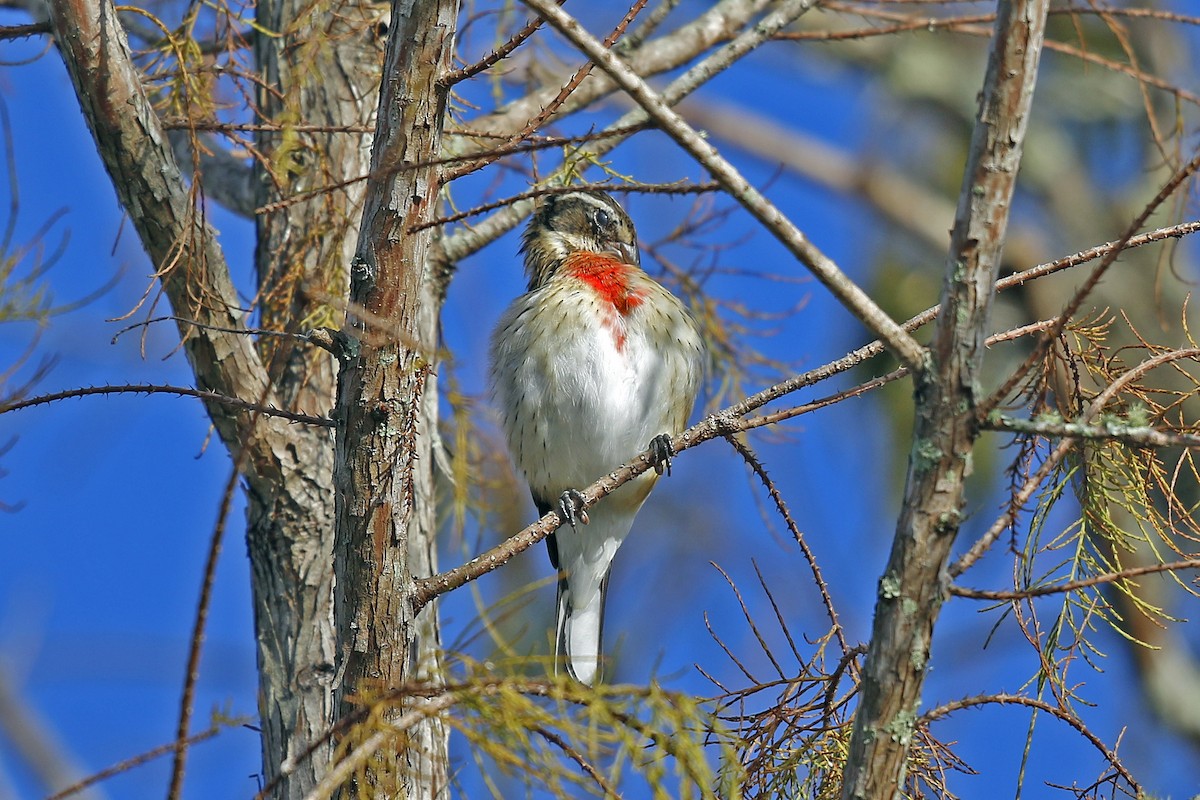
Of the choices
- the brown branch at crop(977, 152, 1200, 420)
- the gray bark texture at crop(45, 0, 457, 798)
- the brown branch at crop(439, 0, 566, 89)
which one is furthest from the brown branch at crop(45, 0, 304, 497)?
the brown branch at crop(977, 152, 1200, 420)

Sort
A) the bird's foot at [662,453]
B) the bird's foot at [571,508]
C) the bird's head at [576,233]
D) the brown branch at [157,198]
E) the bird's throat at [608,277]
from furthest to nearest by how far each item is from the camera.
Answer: the bird's head at [576,233]
the bird's throat at [608,277]
the bird's foot at [571,508]
the bird's foot at [662,453]
the brown branch at [157,198]

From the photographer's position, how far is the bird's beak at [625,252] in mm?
5441

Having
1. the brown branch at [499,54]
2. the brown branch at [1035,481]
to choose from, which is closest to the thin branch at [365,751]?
the brown branch at [1035,481]

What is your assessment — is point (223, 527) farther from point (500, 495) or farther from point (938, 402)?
point (500, 495)

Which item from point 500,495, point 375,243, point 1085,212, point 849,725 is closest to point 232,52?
point 375,243

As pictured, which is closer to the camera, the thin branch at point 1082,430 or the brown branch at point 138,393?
the thin branch at point 1082,430

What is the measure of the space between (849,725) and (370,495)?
4.08 feet

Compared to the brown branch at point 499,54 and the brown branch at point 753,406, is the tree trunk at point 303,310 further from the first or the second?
the brown branch at point 499,54

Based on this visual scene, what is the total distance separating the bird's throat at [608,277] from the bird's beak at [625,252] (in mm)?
105

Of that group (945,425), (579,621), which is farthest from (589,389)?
(945,425)

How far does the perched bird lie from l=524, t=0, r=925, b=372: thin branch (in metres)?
2.38

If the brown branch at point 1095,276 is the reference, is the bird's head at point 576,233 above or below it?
above

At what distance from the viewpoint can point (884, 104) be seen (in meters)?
14.4

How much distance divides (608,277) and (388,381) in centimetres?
237
